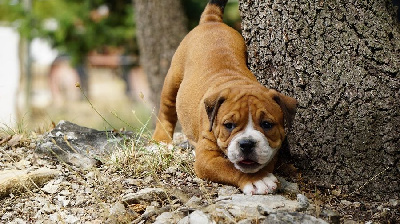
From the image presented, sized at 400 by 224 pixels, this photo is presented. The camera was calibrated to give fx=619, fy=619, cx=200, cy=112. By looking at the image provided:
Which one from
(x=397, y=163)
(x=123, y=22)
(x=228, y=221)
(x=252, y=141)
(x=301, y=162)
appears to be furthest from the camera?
(x=123, y=22)

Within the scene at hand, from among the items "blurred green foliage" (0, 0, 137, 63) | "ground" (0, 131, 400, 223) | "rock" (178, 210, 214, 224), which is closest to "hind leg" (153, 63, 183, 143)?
"ground" (0, 131, 400, 223)

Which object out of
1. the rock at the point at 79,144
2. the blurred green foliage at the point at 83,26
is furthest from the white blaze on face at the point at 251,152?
the blurred green foliage at the point at 83,26

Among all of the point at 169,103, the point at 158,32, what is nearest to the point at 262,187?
the point at 169,103

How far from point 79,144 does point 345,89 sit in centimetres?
235

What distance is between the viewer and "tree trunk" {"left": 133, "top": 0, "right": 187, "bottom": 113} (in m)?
9.17

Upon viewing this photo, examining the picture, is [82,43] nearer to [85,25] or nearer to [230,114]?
[85,25]

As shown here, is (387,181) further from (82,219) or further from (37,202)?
(37,202)

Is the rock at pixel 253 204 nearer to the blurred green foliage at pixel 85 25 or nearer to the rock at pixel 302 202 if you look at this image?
the rock at pixel 302 202

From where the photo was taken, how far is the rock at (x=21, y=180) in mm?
4746

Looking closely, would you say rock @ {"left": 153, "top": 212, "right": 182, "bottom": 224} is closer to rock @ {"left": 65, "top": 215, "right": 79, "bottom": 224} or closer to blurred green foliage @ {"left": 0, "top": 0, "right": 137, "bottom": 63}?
rock @ {"left": 65, "top": 215, "right": 79, "bottom": 224}

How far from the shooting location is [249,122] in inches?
169

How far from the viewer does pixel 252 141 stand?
4145mm

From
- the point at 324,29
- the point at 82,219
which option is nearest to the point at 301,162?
the point at 324,29

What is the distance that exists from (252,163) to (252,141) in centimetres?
22
